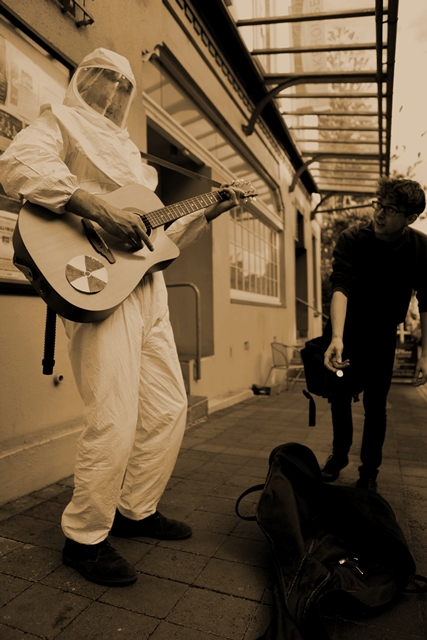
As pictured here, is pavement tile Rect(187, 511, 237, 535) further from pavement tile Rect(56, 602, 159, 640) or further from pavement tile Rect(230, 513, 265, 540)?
pavement tile Rect(56, 602, 159, 640)

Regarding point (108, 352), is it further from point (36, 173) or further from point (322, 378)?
point (322, 378)

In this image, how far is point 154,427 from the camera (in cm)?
230

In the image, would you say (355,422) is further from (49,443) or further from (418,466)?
(49,443)

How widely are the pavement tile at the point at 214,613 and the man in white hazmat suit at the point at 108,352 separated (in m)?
0.27

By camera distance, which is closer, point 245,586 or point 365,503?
point 245,586

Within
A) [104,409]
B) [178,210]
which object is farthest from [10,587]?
[178,210]

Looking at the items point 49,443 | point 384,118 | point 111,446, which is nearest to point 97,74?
point 111,446

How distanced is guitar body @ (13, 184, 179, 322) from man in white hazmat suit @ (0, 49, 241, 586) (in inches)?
3.2

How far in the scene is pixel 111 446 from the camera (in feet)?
6.56

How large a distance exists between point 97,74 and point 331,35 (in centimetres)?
565

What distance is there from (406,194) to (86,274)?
5.87 feet

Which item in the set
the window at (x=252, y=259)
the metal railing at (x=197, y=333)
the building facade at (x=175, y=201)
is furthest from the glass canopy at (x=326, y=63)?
the metal railing at (x=197, y=333)

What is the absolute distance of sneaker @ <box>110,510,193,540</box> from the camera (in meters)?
2.38

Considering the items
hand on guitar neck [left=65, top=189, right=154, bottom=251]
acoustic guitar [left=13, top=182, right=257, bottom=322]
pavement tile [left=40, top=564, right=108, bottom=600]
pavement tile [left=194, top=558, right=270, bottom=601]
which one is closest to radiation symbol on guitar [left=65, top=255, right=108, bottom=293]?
acoustic guitar [left=13, top=182, right=257, bottom=322]
